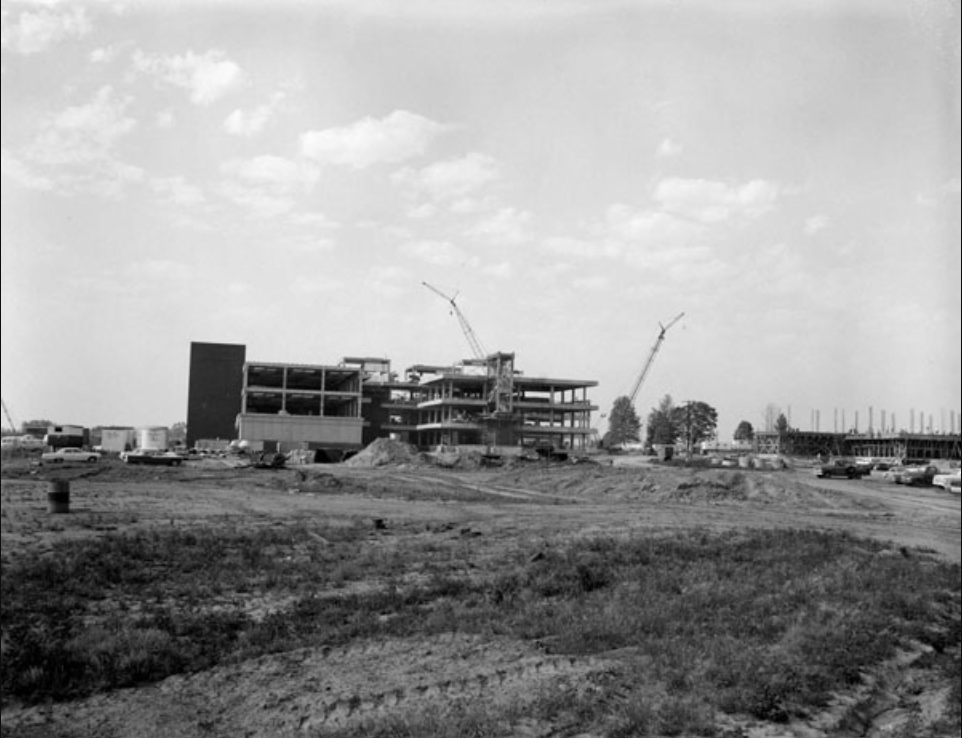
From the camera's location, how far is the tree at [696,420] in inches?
5925

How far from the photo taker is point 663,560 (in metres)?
18.3

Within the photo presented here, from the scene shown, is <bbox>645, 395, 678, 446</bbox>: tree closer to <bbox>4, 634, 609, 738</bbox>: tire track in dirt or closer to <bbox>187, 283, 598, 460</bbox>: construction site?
<bbox>187, 283, 598, 460</bbox>: construction site

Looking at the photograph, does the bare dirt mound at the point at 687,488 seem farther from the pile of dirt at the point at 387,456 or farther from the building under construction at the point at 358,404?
the building under construction at the point at 358,404

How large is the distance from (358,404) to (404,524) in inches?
4020

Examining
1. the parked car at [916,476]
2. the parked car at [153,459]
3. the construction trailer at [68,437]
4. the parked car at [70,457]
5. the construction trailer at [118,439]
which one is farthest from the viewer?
the construction trailer at [118,439]

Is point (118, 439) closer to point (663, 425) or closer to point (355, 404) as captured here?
point (355, 404)

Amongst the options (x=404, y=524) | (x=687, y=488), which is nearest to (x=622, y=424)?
(x=687, y=488)

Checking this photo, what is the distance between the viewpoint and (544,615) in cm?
1216

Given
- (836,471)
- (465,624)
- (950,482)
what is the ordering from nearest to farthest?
(465,624) < (950,482) < (836,471)

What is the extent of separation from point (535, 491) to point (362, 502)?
725 inches

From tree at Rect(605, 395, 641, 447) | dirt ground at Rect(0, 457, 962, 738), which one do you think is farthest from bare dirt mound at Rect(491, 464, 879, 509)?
tree at Rect(605, 395, 641, 447)

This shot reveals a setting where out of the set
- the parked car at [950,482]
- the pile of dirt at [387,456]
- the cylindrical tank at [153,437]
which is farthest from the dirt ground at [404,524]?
the cylindrical tank at [153,437]

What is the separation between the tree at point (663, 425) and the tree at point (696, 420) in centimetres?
118

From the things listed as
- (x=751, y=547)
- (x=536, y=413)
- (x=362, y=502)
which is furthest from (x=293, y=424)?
(x=751, y=547)
